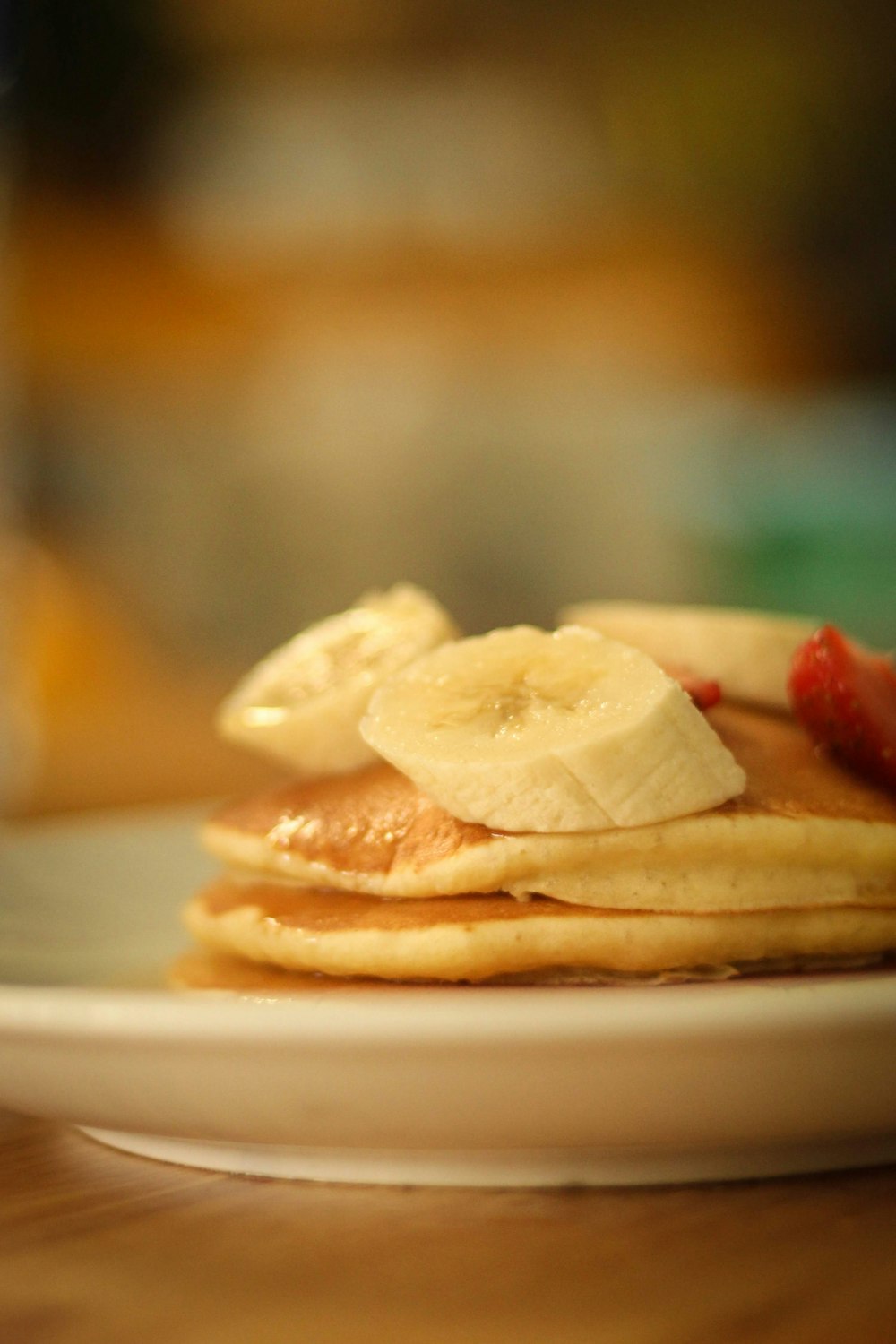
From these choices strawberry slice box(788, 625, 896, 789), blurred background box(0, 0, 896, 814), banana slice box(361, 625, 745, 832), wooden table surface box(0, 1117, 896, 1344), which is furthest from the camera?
blurred background box(0, 0, 896, 814)

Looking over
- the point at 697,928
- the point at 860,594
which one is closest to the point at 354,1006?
the point at 697,928

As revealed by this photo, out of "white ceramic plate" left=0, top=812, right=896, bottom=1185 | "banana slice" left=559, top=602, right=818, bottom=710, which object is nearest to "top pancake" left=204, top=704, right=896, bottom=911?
"banana slice" left=559, top=602, right=818, bottom=710

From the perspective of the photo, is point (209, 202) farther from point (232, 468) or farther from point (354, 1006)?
point (354, 1006)

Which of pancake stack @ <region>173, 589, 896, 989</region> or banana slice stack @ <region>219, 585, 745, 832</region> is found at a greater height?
banana slice stack @ <region>219, 585, 745, 832</region>

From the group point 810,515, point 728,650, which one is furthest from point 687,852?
point 810,515

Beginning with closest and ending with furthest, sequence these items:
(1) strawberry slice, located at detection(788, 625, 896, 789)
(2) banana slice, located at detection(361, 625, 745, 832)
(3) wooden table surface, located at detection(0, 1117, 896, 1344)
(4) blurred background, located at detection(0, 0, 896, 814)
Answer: (3) wooden table surface, located at detection(0, 1117, 896, 1344)
(2) banana slice, located at detection(361, 625, 745, 832)
(1) strawberry slice, located at detection(788, 625, 896, 789)
(4) blurred background, located at detection(0, 0, 896, 814)

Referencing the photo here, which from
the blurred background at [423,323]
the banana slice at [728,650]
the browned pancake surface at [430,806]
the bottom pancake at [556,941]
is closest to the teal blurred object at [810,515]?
the blurred background at [423,323]

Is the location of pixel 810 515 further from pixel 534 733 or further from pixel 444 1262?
pixel 444 1262

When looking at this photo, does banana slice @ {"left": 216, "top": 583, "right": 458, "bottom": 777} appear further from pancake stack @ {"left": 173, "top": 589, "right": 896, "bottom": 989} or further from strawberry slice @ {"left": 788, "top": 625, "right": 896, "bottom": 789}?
strawberry slice @ {"left": 788, "top": 625, "right": 896, "bottom": 789}
